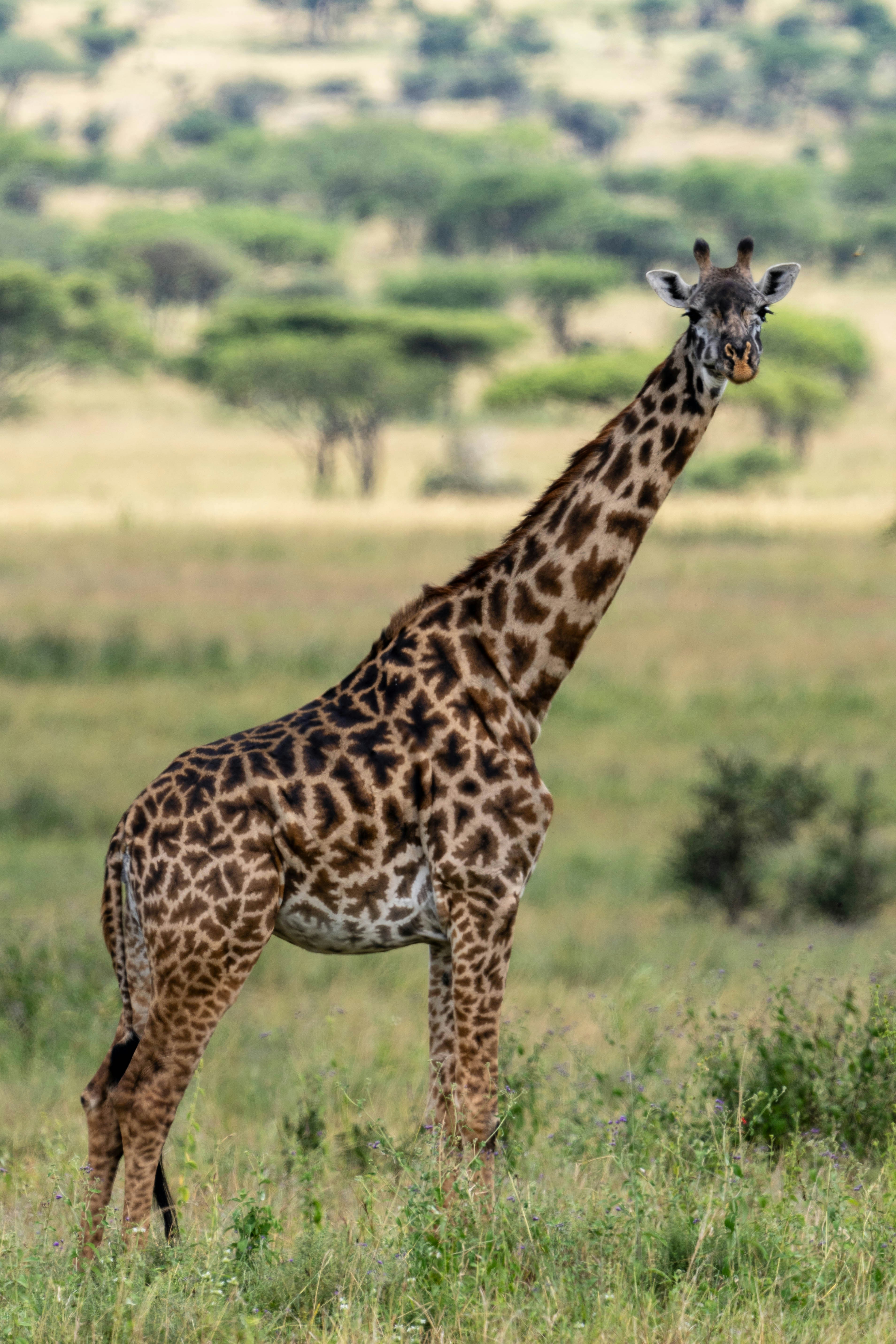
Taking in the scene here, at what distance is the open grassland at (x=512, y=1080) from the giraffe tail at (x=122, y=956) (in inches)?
7.5

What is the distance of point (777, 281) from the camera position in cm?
534

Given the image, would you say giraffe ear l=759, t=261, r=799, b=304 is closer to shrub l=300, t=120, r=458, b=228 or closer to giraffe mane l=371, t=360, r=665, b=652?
giraffe mane l=371, t=360, r=665, b=652

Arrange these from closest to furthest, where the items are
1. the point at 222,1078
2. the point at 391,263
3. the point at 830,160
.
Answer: the point at 222,1078 → the point at 391,263 → the point at 830,160

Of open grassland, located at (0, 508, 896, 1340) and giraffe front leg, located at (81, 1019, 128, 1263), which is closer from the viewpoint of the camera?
open grassland, located at (0, 508, 896, 1340)

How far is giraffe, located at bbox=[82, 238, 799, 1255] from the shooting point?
201 inches

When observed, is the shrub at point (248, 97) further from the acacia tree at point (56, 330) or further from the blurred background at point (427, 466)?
the acacia tree at point (56, 330)

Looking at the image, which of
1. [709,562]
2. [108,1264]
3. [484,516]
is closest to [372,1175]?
[108,1264]

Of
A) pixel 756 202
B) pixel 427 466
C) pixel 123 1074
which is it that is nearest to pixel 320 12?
pixel 756 202

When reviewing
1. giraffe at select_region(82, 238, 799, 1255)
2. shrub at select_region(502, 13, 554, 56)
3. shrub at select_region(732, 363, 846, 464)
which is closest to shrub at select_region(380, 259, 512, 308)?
shrub at select_region(732, 363, 846, 464)

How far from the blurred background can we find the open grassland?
8cm

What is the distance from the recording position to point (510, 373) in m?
56.9

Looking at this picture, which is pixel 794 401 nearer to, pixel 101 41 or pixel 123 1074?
pixel 123 1074

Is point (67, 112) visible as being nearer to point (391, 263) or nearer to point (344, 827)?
point (391, 263)

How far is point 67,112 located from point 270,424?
79.4 metres
